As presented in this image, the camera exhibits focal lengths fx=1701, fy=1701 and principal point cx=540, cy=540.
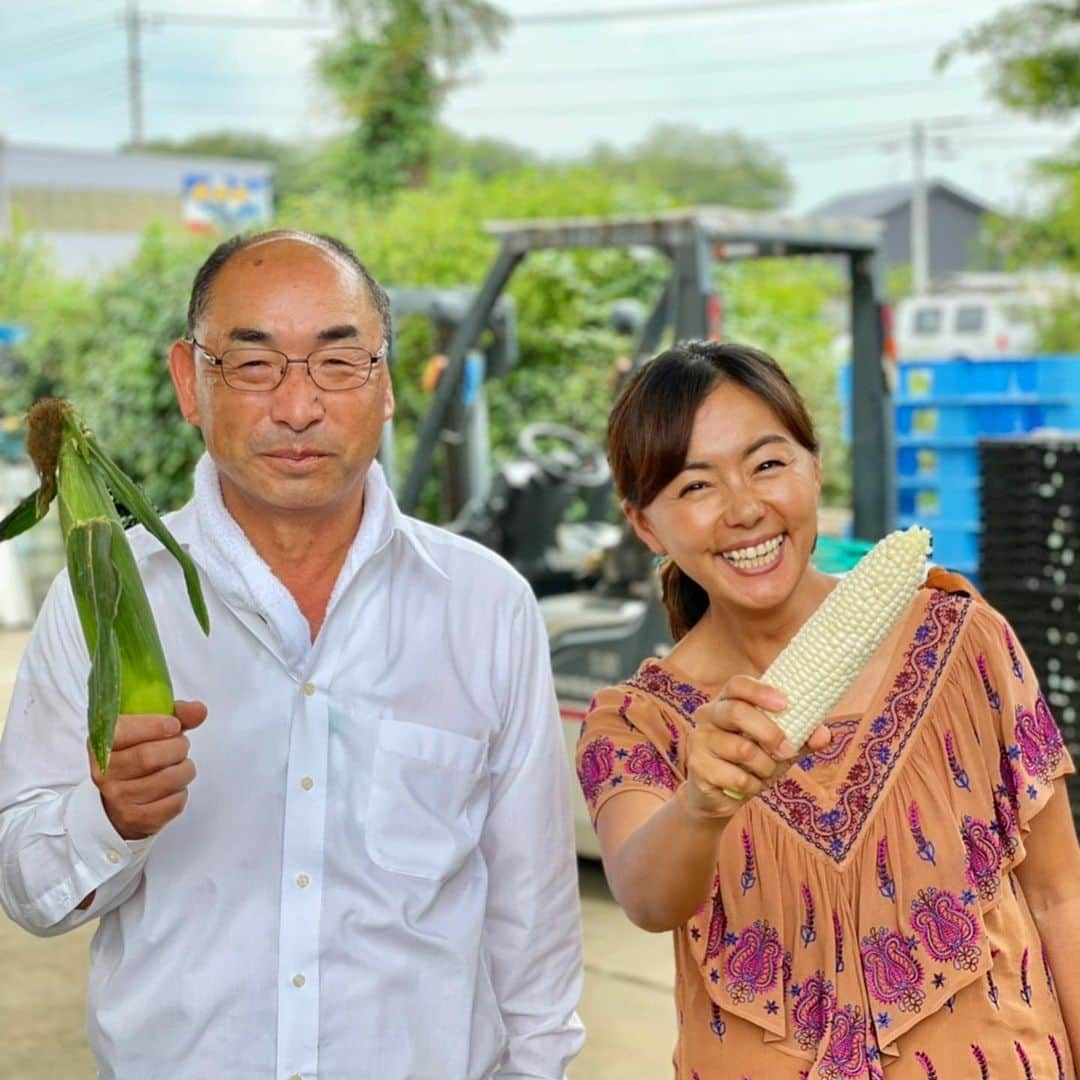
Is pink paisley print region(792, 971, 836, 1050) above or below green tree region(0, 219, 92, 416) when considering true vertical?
below

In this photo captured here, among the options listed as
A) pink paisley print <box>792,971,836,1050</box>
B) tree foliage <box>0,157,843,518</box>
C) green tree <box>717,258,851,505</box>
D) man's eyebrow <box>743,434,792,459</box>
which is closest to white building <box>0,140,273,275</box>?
tree foliage <box>0,157,843,518</box>

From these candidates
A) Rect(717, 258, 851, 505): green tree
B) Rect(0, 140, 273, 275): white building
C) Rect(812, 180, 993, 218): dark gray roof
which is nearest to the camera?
Rect(717, 258, 851, 505): green tree

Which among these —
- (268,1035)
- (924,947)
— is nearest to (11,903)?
(268,1035)

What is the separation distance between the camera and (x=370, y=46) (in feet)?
79.2

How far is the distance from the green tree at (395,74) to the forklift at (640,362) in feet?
56.9

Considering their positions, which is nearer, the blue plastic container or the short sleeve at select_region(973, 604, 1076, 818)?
the short sleeve at select_region(973, 604, 1076, 818)

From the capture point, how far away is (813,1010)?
190 cm

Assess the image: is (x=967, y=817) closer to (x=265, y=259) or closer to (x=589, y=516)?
(x=265, y=259)

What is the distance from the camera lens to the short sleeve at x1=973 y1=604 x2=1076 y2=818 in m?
1.95

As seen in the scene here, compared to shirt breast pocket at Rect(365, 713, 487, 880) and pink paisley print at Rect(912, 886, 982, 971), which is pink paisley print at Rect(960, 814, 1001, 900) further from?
shirt breast pocket at Rect(365, 713, 487, 880)

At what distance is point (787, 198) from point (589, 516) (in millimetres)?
71335

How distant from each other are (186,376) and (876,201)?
64.5 metres

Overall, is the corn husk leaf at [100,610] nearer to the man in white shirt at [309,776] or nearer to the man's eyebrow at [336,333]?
the man in white shirt at [309,776]

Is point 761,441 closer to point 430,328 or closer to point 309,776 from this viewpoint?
point 309,776
